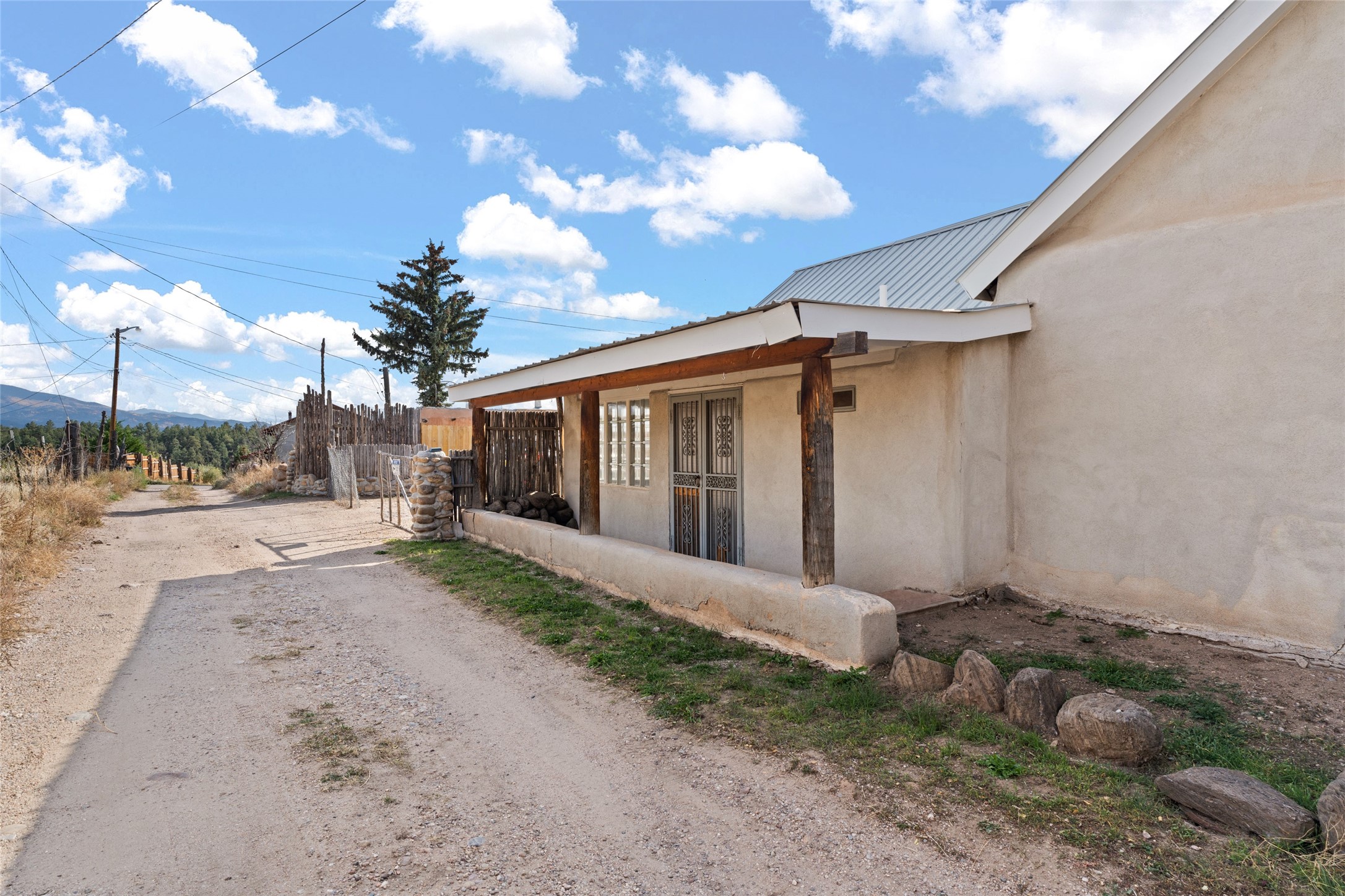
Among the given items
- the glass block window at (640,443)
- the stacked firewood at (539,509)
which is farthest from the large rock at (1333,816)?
the stacked firewood at (539,509)

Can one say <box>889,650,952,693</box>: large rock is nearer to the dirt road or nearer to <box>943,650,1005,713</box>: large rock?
<box>943,650,1005,713</box>: large rock

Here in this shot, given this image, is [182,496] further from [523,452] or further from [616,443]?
[616,443]

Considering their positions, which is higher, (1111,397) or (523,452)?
(1111,397)

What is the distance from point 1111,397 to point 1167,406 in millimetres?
421

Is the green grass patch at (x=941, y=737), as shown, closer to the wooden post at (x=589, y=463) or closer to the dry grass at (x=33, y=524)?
the wooden post at (x=589, y=463)

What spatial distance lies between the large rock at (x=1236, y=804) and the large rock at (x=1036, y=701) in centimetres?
75

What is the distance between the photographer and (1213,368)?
5406 millimetres

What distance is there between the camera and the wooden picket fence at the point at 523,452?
12.5 metres

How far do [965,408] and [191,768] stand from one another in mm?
6014

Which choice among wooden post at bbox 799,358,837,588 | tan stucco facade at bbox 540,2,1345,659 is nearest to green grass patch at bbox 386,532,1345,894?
wooden post at bbox 799,358,837,588

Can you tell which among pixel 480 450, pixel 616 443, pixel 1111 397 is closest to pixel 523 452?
pixel 480 450

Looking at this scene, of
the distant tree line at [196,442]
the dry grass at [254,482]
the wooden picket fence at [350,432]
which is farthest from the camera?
the distant tree line at [196,442]

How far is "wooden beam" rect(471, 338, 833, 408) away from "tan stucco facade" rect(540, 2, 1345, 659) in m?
1.66

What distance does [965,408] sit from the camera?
6.41 metres
